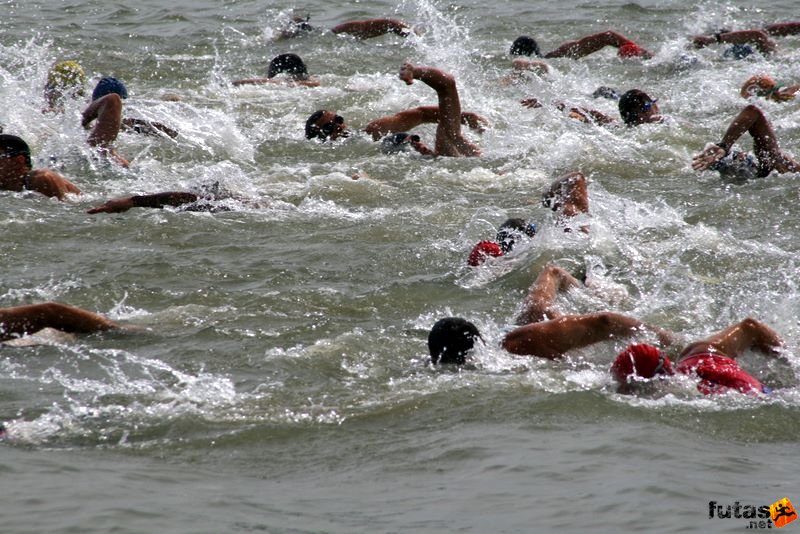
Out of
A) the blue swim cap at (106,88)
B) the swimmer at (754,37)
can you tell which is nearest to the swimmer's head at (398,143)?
the blue swim cap at (106,88)

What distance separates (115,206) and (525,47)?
8.98 metres

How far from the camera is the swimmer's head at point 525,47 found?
17984mm

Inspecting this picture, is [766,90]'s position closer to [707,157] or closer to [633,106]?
[633,106]

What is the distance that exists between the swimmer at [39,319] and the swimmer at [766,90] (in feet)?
29.8

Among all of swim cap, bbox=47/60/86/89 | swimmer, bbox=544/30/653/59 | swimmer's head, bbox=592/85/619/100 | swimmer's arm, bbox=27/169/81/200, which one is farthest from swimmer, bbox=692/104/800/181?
swim cap, bbox=47/60/86/89

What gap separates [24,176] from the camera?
10.9m

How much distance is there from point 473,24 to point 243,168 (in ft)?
31.0

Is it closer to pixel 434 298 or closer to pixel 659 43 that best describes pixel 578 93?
pixel 659 43

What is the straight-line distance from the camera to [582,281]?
8641 millimetres

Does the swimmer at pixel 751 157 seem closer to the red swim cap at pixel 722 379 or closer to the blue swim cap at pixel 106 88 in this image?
the red swim cap at pixel 722 379

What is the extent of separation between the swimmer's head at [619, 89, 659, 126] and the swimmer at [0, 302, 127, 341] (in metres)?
7.02

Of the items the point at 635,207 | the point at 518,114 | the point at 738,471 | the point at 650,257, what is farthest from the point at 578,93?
the point at 738,471

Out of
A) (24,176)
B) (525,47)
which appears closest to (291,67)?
(525,47)

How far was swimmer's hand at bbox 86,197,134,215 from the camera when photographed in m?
10.4
